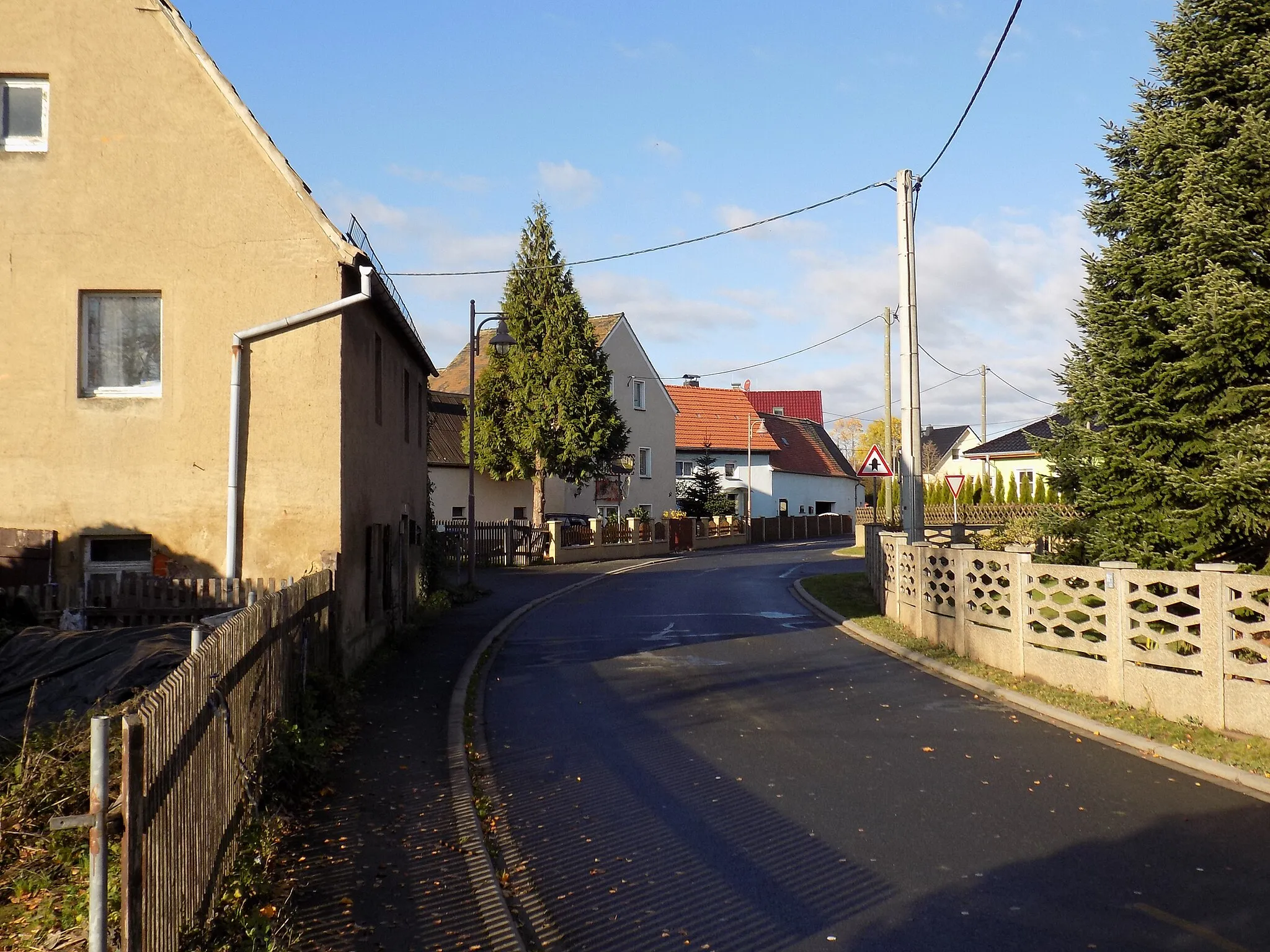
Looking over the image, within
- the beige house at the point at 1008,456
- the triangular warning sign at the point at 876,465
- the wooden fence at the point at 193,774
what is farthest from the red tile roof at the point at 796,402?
the wooden fence at the point at 193,774

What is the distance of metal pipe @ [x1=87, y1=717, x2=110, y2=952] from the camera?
3771 millimetres

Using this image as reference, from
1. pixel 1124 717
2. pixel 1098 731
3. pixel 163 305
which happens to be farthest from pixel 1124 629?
pixel 163 305

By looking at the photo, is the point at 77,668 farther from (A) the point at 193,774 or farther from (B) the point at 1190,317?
(B) the point at 1190,317

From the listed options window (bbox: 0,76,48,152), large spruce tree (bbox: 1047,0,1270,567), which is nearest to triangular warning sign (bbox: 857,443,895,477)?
large spruce tree (bbox: 1047,0,1270,567)

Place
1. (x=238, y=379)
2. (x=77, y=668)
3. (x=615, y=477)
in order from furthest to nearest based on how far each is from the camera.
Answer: (x=615, y=477) → (x=238, y=379) → (x=77, y=668)

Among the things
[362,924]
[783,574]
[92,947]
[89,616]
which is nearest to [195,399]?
[89,616]

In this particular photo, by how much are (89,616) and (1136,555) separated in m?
11.6

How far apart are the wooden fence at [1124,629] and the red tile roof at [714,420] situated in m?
53.3

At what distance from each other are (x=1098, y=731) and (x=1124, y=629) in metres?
1.26

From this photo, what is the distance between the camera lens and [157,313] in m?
12.9

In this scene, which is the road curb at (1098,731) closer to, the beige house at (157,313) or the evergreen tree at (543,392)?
the beige house at (157,313)

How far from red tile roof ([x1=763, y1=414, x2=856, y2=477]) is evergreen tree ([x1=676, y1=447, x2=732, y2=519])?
13.3 metres

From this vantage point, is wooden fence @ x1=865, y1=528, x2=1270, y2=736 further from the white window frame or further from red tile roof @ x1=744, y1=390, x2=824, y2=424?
red tile roof @ x1=744, y1=390, x2=824, y2=424

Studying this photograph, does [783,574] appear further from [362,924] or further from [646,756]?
[362,924]
